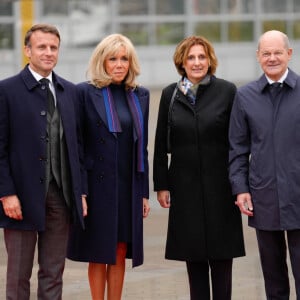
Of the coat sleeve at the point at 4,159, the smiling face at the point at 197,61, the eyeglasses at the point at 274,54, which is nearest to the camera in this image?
the coat sleeve at the point at 4,159

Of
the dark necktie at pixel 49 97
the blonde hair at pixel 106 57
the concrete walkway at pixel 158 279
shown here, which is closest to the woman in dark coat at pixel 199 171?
the blonde hair at pixel 106 57

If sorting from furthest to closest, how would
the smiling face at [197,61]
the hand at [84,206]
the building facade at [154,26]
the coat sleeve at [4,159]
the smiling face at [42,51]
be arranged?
the building facade at [154,26] → the smiling face at [197,61] → the hand at [84,206] → the smiling face at [42,51] → the coat sleeve at [4,159]

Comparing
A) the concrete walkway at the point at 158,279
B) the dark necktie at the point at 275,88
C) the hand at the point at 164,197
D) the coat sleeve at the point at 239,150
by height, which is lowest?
the concrete walkway at the point at 158,279

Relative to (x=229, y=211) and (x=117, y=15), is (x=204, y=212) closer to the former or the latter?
(x=229, y=211)

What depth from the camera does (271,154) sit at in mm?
6340

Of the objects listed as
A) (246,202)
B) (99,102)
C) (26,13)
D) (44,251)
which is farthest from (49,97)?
(26,13)

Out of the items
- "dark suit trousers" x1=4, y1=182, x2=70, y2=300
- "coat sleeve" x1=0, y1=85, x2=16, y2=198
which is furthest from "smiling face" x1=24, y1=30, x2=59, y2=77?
"dark suit trousers" x1=4, y1=182, x2=70, y2=300

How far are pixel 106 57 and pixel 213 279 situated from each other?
151 centimetres

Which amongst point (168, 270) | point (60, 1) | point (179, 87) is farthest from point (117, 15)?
point (179, 87)

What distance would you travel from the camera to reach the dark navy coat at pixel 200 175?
6809 mm

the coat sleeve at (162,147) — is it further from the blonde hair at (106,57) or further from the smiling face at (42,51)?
the smiling face at (42,51)

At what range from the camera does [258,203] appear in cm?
642

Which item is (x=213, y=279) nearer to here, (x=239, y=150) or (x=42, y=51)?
(x=239, y=150)

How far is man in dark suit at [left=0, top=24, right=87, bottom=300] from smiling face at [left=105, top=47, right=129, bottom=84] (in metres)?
0.47
